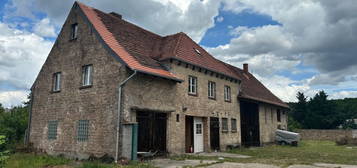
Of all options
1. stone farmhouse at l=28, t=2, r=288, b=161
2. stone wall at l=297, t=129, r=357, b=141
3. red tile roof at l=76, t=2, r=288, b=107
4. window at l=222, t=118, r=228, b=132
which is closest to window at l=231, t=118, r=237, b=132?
stone farmhouse at l=28, t=2, r=288, b=161

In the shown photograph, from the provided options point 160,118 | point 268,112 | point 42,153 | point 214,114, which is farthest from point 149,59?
point 268,112

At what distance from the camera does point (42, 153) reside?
50.2 feet

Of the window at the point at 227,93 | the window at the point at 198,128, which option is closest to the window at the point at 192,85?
the window at the point at 198,128

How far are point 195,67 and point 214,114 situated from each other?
11.2ft

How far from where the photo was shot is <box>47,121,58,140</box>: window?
15.1 m

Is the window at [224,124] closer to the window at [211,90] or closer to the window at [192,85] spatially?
the window at [211,90]

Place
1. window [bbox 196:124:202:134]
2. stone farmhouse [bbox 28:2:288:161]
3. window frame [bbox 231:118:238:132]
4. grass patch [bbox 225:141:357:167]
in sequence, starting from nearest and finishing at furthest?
Result: stone farmhouse [bbox 28:2:288:161], grass patch [bbox 225:141:357:167], window [bbox 196:124:202:134], window frame [bbox 231:118:238:132]

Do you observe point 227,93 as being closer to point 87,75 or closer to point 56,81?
point 87,75

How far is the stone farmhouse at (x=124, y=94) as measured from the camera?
1250 cm

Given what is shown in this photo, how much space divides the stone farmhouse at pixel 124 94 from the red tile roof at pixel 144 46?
67 millimetres

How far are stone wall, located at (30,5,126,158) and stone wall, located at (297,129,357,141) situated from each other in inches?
1215

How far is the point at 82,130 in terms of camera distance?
13578 millimetres

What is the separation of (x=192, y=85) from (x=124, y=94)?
5392 millimetres

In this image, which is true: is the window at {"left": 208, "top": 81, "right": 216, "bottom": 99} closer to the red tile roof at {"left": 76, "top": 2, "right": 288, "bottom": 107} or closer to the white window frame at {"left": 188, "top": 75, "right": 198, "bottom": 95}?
the red tile roof at {"left": 76, "top": 2, "right": 288, "bottom": 107}
